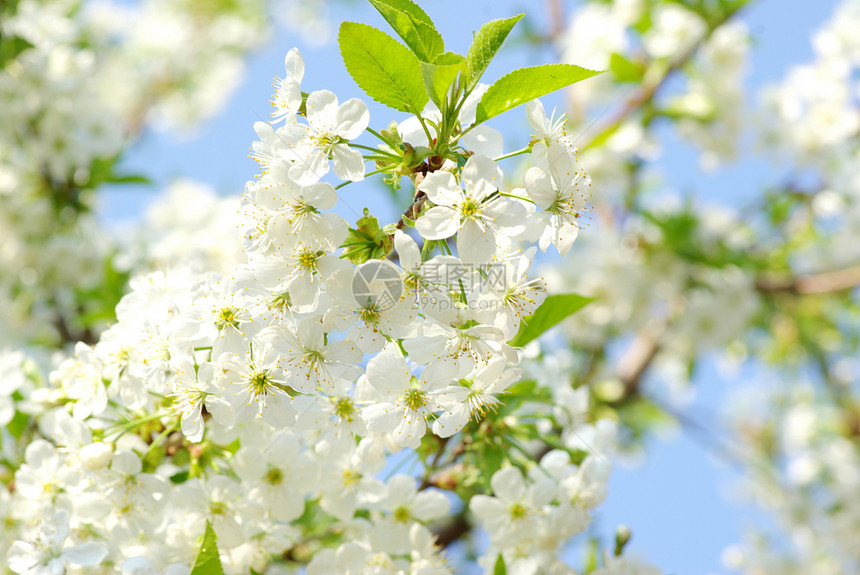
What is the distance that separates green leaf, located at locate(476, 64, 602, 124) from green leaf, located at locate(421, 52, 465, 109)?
84 mm

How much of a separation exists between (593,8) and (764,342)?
2.47 m

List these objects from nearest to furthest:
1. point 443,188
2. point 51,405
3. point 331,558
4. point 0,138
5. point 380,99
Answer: point 443,188, point 380,99, point 331,558, point 51,405, point 0,138

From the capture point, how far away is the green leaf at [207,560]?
1.26 meters

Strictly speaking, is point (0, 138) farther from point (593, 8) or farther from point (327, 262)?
point (593, 8)

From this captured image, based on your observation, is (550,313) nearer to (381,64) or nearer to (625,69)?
(381,64)

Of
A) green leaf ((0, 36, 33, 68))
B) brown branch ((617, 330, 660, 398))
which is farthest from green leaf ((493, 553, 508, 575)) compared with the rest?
green leaf ((0, 36, 33, 68))

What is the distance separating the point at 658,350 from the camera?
389cm

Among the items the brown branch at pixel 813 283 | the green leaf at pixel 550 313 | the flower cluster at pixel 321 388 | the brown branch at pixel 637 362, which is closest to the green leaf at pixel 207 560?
the flower cluster at pixel 321 388

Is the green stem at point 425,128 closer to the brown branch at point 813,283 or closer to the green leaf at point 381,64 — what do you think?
the green leaf at point 381,64

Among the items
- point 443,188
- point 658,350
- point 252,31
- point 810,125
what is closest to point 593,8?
point 810,125

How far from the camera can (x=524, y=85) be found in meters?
1.14

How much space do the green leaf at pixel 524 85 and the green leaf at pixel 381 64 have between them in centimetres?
11

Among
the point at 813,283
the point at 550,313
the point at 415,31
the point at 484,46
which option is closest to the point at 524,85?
the point at 484,46

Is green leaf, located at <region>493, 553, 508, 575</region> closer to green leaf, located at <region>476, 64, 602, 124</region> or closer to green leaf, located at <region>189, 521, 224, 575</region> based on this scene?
green leaf, located at <region>189, 521, 224, 575</region>
